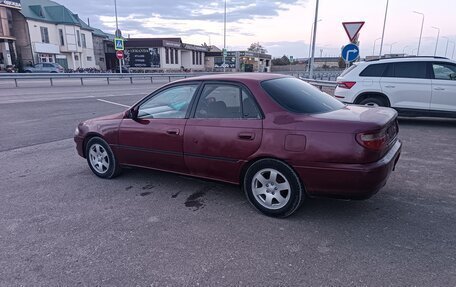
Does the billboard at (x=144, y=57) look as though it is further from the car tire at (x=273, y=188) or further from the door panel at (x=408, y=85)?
the car tire at (x=273, y=188)

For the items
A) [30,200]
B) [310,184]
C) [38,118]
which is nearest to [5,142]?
[38,118]

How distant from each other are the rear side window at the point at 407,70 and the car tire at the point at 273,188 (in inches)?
273

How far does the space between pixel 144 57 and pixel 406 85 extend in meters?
52.0

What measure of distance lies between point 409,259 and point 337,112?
1721mm

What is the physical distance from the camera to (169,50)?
5928 cm

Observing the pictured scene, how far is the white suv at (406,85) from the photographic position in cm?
859

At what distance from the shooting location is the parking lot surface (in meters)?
2.89

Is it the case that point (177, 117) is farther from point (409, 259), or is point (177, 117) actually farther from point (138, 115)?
point (409, 259)

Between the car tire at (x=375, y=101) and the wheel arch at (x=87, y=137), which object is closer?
the wheel arch at (x=87, y=137)

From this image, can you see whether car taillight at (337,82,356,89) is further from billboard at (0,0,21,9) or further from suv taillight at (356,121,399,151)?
billboard at (0,0,21,9)

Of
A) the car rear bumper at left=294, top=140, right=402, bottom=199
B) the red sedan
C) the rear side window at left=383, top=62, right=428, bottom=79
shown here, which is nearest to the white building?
the rear side window at left=383, top=62, right=428, bottom=79

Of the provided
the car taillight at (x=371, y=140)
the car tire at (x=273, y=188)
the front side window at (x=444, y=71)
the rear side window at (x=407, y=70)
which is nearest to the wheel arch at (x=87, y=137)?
the car tire at (x=273, y=188)

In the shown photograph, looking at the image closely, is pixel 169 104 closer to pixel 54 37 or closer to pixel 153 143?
pixel 153 143

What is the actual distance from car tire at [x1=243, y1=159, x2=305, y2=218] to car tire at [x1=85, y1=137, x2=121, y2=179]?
89.6 inches
